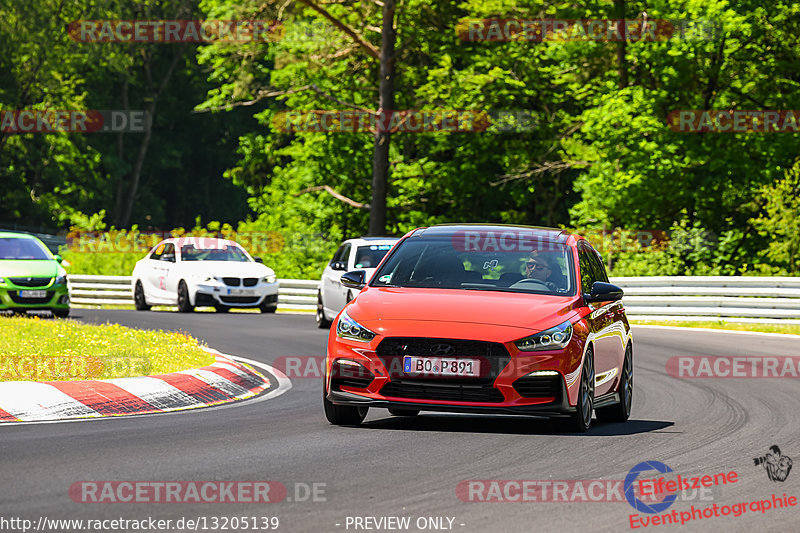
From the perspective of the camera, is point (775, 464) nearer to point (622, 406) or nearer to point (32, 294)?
point (622, 406)

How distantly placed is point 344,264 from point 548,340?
15.0m

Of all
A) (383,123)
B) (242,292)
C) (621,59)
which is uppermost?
(621,59)

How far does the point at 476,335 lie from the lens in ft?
32.7

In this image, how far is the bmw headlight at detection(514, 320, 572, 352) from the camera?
33.1ft

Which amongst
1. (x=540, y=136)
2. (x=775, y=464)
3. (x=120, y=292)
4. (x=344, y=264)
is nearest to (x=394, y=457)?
(x=775, y=464)

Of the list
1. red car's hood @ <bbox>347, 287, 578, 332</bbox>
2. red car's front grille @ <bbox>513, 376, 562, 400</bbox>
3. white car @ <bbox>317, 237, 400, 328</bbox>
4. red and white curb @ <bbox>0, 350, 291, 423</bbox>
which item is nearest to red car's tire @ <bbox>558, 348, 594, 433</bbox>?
red car's front grille @ <bbox>513, 376, 562, 400</bbox>

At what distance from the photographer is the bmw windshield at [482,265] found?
440 inches

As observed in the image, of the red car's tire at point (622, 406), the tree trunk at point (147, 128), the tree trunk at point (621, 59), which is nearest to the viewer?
the red car's tire at point (622, 406)

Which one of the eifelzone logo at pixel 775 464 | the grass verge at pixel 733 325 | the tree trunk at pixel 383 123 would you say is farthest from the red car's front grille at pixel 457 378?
the tree trunk at pixel 383 123

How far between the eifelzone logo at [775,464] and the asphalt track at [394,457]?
0.09 metres

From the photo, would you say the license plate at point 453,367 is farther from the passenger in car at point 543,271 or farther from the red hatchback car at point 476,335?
the passenger in car at point 543,271

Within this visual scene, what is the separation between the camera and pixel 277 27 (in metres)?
42.9

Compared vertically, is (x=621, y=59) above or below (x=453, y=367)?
above

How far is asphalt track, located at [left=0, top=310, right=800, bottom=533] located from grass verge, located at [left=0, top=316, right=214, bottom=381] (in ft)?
4.72
